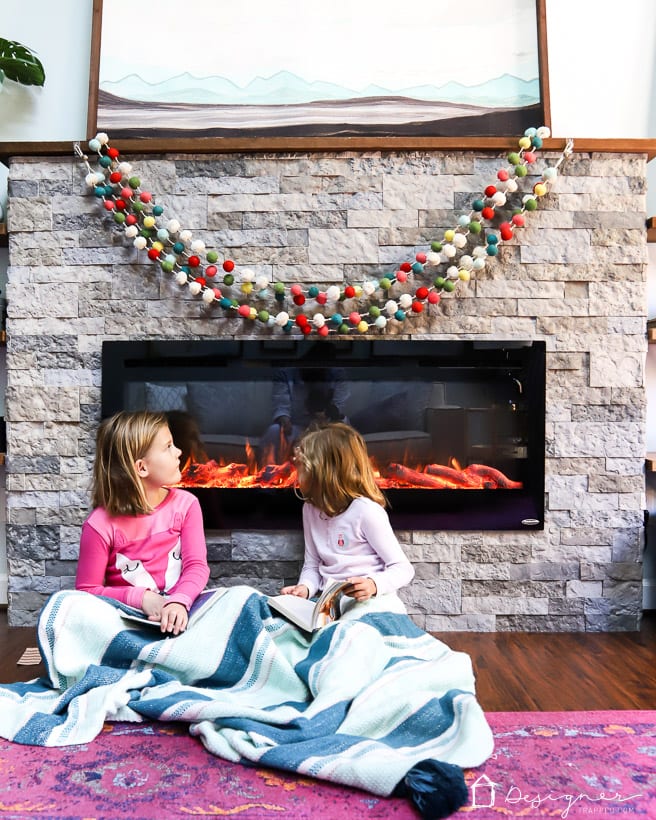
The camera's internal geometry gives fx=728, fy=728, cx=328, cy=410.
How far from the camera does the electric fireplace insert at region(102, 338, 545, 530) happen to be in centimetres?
231

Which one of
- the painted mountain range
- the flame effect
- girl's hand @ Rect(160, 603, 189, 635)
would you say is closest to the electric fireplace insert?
the flame effect

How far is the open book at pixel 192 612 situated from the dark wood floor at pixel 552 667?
40cm

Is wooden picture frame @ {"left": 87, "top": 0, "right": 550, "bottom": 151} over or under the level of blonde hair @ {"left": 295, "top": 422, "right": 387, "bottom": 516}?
over

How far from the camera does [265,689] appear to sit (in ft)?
5.16

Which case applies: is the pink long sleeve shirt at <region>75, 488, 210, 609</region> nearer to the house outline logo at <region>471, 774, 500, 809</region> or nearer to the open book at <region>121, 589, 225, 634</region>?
the open book at <region>121, 589, 225, 634</region>

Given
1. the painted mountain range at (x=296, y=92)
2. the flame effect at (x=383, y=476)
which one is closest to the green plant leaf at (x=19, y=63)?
the painted mountain range at (x=296, y=92)

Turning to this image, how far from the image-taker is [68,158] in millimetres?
→ 2303

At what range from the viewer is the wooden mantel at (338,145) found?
88.7 inches

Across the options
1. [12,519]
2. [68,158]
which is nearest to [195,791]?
[12,519]

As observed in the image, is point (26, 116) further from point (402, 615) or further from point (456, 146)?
point (402, 615)

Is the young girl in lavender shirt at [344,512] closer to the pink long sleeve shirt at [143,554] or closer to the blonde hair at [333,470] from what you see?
the blonde hair at [333,470]

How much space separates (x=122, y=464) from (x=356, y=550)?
26.8 inches

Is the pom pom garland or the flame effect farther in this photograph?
the flame effect

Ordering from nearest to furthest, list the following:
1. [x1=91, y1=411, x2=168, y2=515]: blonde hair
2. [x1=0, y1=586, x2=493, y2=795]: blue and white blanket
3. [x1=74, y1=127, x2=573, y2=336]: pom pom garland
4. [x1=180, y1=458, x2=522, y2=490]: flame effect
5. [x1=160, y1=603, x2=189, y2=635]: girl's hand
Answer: [x1=0, y1=586, x2=493, y2=795]: blue and white blanket → [x1=160, y1=603, x2=189, y2=635]: girl's hand → [x1=91, y1=411, x2=168, y2=515]: blonde hair → [x1=74, y1=127, x2=573, y2=336]: pom pom garland → [x1=180, y1=458, x2=522, y2=490]: flame effect
